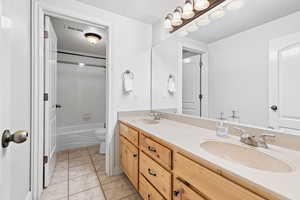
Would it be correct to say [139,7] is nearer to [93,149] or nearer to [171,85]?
[171,85]

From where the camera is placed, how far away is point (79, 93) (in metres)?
3.52

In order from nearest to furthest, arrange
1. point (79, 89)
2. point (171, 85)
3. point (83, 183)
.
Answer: point (83, 183), point (171, 85), point (79, 89)

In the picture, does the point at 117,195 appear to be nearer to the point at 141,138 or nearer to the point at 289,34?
the point at 141,138

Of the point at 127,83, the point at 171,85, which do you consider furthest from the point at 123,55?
the point at 171,85

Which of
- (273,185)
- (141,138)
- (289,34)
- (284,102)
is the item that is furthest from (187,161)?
(289,34)

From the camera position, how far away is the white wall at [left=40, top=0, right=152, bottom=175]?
1.74m

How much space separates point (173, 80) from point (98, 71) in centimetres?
262

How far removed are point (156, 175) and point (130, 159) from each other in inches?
20.8

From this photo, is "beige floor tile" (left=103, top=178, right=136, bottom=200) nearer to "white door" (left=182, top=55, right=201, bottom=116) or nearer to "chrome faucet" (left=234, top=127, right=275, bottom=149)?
"white door" (left=182, top=55, right=201, bottom=116)

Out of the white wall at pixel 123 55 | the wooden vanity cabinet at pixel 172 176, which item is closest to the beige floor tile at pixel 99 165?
the white wall at pixel 123 55

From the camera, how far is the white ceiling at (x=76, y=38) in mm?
2127

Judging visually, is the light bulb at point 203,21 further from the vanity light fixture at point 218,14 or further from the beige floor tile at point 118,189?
the beige floor tile at point 118,189

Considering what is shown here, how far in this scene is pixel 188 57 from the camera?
1564mm

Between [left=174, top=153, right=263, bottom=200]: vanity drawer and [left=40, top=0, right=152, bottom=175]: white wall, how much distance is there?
1254mm
